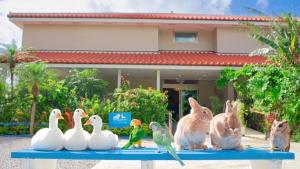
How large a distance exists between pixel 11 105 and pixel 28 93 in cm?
76

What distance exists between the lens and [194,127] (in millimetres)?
3572

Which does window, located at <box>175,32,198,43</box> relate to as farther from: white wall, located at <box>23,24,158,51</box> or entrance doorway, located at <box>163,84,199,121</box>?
entrance doorway, located at <box>163,84,199,121</box>

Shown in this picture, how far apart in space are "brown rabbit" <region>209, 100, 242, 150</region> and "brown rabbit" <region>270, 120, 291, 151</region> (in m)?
0.37

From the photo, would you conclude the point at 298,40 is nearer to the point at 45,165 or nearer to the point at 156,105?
the point at 156,105

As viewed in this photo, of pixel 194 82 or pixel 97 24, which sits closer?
pixel 97 24

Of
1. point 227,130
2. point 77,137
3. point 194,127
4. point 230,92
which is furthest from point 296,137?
point 77,137

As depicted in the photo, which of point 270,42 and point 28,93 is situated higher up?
point 270,42

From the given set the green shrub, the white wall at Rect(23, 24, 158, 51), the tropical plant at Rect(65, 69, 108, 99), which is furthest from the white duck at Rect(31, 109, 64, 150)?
the white wall at Rect(23, 24, 158, 51)

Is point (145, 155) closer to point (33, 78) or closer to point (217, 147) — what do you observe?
point (217, 147)

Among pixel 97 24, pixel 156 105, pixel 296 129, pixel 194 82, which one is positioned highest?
pixel 97 24

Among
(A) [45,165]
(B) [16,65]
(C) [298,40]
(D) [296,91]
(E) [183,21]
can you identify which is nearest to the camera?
(A) [45,165]

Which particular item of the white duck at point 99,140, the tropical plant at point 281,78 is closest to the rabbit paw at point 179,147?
the white duck at point 99,140

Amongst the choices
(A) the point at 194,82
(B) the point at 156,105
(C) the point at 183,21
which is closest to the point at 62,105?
(B) the point at 156,105

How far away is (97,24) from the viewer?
1872cm
